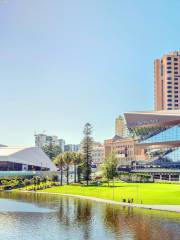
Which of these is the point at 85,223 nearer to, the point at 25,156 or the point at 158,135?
the point at 158,135

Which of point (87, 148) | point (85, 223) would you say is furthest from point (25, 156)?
point (85, 223)

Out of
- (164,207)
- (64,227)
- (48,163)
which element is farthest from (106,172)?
(48,163)

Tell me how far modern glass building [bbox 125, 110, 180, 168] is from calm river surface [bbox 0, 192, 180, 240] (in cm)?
8530

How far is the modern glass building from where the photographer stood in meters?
155

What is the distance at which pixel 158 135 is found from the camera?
534ft

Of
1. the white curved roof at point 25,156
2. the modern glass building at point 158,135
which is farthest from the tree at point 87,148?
the white curved roof at point 25,156

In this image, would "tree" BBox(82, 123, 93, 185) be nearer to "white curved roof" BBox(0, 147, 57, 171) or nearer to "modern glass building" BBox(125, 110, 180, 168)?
"modern glass building" BBox(125, 110, 180, 168)

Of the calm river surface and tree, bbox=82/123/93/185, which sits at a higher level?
tree, bbox=82/123/93/185

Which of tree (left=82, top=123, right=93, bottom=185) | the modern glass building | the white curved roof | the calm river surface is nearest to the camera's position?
the calm river surface

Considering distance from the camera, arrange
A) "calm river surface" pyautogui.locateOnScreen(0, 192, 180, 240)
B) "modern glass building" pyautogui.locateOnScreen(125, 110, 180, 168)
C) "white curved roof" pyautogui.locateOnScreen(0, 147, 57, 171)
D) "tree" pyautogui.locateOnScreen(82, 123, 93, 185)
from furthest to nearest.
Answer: "white curved roof" pyautogui.locateOnScreen(0, 147, 57, 171) < "modern glass building" pyautogui.locateOnScreen(125, 110, 180, 168) < "tree" pyautogui.locateOnScreen(82, 123, 93, 185) < "calm river surface" pyautogui.locateOnScreen(0, 192, 180, 240)

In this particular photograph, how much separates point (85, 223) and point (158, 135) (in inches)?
4407

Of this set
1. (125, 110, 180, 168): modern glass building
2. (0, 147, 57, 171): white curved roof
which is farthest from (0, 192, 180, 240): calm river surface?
(0, 147, 57, 171): white curved roof

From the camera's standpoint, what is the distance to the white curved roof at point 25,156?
174000 millimetres

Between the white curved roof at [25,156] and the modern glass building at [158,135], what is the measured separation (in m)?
40.8
